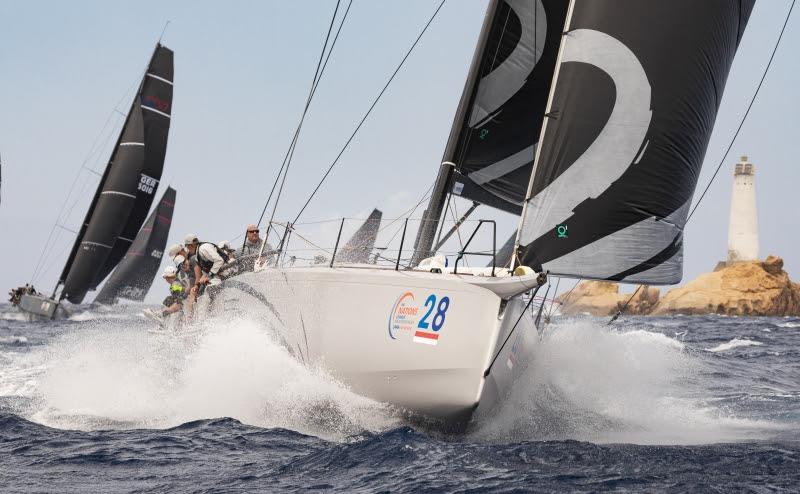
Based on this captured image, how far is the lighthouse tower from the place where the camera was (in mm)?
50188

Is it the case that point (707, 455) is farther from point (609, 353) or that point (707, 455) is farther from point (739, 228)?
point (739, 228)

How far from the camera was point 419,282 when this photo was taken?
4910 millimetres

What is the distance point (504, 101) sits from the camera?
7.29m

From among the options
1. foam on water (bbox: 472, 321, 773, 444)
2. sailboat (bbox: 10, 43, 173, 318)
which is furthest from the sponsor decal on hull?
sailboat (bbox: 10, 43, 173, 318)

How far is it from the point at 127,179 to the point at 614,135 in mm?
19763

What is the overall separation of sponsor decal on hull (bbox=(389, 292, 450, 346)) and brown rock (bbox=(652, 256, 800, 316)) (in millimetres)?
49410

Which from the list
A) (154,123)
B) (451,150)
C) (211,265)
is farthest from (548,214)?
(154,123)

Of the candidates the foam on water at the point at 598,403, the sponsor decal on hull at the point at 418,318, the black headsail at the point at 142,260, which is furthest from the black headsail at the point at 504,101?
the black headsail at the point at 142,260

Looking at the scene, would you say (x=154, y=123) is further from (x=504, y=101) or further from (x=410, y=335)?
(x=410, y=335)

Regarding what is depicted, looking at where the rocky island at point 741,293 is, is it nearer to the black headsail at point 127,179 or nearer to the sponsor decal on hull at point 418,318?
the black headsail at point 127,179

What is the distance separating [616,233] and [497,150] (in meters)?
1.99

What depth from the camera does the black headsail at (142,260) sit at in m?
27.0

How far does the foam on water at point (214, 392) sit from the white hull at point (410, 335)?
0.19 metres

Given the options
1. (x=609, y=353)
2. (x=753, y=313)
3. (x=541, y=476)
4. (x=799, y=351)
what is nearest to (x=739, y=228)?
(x=753, y=313)
